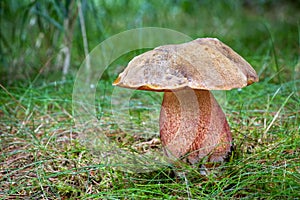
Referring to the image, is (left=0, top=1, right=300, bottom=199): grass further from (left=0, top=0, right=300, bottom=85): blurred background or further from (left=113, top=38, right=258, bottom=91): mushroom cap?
(left=113, top=38, right=258, bottom=91): mushroom cap

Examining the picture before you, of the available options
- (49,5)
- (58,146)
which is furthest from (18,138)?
(49,5)

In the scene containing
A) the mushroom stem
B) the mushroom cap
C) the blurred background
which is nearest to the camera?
the mushroom cap

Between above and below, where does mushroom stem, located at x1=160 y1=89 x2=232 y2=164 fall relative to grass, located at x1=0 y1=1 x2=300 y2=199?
above

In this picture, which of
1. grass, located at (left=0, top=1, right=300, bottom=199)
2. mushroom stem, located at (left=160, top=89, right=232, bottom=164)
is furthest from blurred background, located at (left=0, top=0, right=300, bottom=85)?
mushroom stem, located at (left=160, top=89, right=232, bottom=164)

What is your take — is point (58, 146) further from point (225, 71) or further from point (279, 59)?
point (279, 59)

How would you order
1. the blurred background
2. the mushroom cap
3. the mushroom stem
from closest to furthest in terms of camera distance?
the mushroom cap, the mushroom stem, the blurred background

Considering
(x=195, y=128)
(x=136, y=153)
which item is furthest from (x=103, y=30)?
(x=195, y=128)

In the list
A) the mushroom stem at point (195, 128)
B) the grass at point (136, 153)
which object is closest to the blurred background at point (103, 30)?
the grass at point (136, 153)
